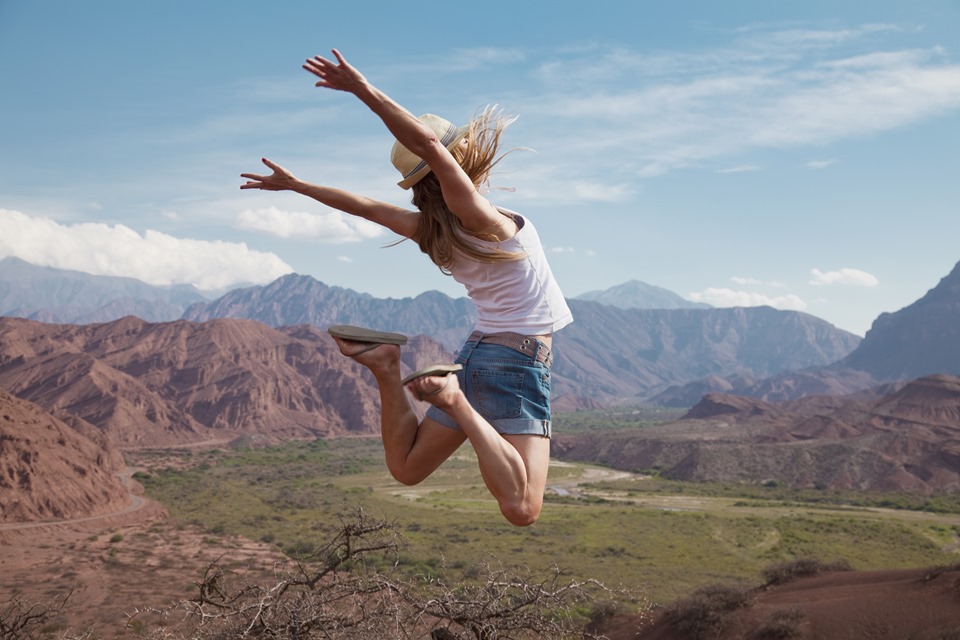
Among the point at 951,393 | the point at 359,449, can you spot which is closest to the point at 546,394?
the point at 359,449

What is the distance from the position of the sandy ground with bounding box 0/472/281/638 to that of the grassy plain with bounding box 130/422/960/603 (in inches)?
77.0

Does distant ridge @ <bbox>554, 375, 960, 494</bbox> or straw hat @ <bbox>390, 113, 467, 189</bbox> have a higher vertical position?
straw hat @ <bbox>390, 113, 467, 189</bbox>

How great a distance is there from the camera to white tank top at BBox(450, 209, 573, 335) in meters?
3.03

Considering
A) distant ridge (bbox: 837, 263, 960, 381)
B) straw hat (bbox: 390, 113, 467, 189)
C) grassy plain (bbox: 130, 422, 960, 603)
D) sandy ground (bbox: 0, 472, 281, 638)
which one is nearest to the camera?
straw hat (bbox: 390, 113, 467, 189)

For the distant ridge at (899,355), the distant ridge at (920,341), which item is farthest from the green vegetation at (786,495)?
the distant ridge at (920,341)

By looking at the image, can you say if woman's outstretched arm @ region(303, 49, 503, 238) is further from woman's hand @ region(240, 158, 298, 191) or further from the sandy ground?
the sandy ground

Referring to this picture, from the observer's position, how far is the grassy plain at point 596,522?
2775 centimetres

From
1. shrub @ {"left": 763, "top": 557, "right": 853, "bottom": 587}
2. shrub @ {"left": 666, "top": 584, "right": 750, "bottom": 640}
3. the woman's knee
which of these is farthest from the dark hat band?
shrub @ {"left": 763, "top": 557, "right": 853, "bottom": 587}

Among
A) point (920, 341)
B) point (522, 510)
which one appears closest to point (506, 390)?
point (522, 510)

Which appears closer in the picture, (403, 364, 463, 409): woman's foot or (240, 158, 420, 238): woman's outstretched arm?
(403, 364, 463, 409): woman's foot

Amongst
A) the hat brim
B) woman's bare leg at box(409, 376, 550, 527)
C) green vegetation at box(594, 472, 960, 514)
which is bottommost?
green vegetation at box(594, 472, 960, 514)

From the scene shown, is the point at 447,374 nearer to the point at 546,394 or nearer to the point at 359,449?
the point at 546,394

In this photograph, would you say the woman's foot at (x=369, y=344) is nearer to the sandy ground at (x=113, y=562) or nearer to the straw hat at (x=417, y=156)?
the straw hat at (x=417, y=156)

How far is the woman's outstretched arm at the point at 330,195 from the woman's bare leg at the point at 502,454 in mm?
971
